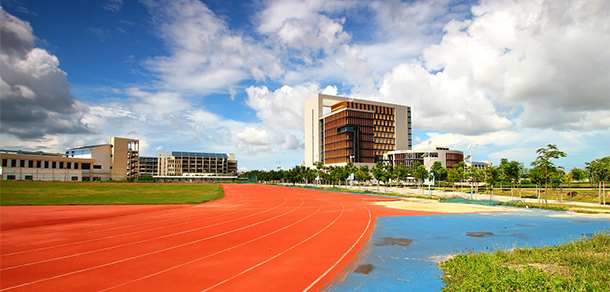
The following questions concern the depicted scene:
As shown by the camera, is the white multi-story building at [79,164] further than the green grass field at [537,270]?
Yes

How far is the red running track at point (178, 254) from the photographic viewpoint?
10297 mm

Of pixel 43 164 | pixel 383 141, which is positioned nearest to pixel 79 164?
pixel 43 164

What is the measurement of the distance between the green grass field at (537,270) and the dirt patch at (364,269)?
2499 millimetres

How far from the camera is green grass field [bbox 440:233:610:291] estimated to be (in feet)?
25.9

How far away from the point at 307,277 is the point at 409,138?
160 metres

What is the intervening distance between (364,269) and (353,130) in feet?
400

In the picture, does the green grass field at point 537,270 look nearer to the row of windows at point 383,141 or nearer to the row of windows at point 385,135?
the row of windows at point 383,141

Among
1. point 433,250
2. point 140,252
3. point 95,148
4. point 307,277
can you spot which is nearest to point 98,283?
point 140,252

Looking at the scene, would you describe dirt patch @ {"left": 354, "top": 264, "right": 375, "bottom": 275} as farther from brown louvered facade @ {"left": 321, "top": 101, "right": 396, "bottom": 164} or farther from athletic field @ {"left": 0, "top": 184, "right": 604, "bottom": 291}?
brown louvered facade @ {"left": 321, "top": 101, "right": 396, "bottom": 164}

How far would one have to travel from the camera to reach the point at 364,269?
11734mm

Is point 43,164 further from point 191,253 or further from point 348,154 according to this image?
point 191,253

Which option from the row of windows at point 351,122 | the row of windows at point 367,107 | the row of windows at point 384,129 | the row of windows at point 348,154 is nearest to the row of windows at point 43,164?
the row of windows at point 348,154

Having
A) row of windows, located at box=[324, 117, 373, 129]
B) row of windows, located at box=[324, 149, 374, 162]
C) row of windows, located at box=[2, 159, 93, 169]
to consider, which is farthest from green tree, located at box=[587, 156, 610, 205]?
row of windows, located at box=[2, 159, 93, 169]

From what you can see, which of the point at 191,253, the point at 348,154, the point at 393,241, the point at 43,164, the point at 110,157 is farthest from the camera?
the point at 348,154
